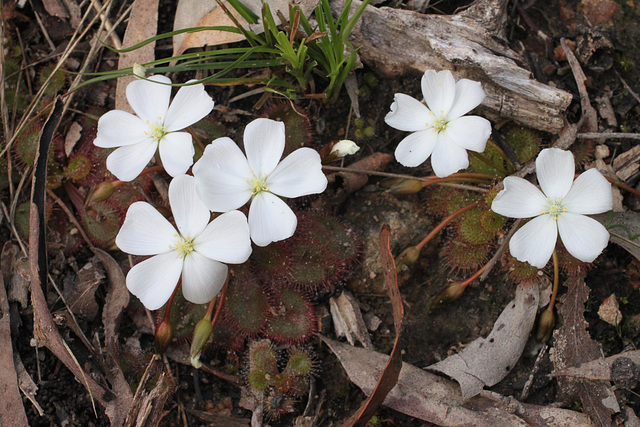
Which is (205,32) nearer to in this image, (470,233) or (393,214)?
(393,214)

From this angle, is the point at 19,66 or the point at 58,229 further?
the point at 19,66

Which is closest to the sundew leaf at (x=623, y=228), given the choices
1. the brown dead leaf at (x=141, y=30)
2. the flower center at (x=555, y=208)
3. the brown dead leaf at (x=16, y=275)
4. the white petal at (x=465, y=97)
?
the flower center at (x=555, y=208)

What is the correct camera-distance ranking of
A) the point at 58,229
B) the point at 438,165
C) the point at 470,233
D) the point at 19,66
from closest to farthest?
the point at 438,165
the point at 470,233
the point at 58,229
the point at 19,66

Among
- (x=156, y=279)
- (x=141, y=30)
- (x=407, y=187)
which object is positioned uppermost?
(x=141, y=30)

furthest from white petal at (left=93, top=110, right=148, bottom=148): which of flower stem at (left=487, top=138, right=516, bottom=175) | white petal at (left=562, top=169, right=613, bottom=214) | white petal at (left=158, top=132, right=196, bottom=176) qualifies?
white petal at (left=562, top=169, right=613, bottom=214)

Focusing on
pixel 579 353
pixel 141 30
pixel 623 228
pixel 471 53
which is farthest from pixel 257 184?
pixel 623 228

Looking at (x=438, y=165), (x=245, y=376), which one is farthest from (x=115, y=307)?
(x=438, y=165)

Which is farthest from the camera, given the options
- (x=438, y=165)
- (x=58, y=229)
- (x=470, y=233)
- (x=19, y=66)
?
(x=19, y=66)

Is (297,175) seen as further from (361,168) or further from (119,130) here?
(119,130)

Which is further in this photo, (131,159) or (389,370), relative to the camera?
(131,159)
